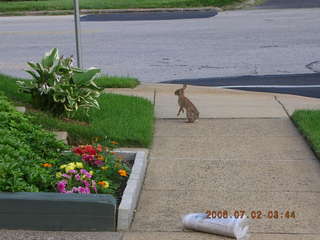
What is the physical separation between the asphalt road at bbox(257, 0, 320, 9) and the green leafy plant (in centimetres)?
1725

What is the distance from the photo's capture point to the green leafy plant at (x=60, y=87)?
885cm

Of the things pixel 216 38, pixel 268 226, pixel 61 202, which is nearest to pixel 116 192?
pixel 61 202

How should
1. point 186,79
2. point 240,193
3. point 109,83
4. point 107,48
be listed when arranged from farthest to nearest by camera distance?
point 107,48 < point 186,79 < point 109,83 < point 240,193

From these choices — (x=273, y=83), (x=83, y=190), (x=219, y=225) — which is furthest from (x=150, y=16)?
(x=219, y=225)

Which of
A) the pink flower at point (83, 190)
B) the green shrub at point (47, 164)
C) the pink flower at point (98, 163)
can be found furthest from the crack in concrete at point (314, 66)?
the pink flower at point (83, 190)

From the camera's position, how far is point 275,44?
57.8 ft

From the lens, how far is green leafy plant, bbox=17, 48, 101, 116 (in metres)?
8.85

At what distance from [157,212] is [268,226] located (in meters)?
0.94

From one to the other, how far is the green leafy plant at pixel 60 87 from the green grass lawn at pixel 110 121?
6.4 inches

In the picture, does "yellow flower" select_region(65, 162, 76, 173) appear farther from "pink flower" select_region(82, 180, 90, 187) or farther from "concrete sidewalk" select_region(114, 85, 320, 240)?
"concrete sidewalk" select_region(114, 85, 320, 240)

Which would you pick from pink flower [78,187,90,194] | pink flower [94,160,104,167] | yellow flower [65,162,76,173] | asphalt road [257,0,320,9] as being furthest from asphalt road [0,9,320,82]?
pink flower [78,187,90,194]

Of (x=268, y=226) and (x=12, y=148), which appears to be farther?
(x=12, y=148)

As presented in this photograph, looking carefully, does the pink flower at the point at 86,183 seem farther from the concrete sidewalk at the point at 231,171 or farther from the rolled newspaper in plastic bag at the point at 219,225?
the rolled newspaper in plastic bag at the point at 219,225

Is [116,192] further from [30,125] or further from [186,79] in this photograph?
[186,79]
